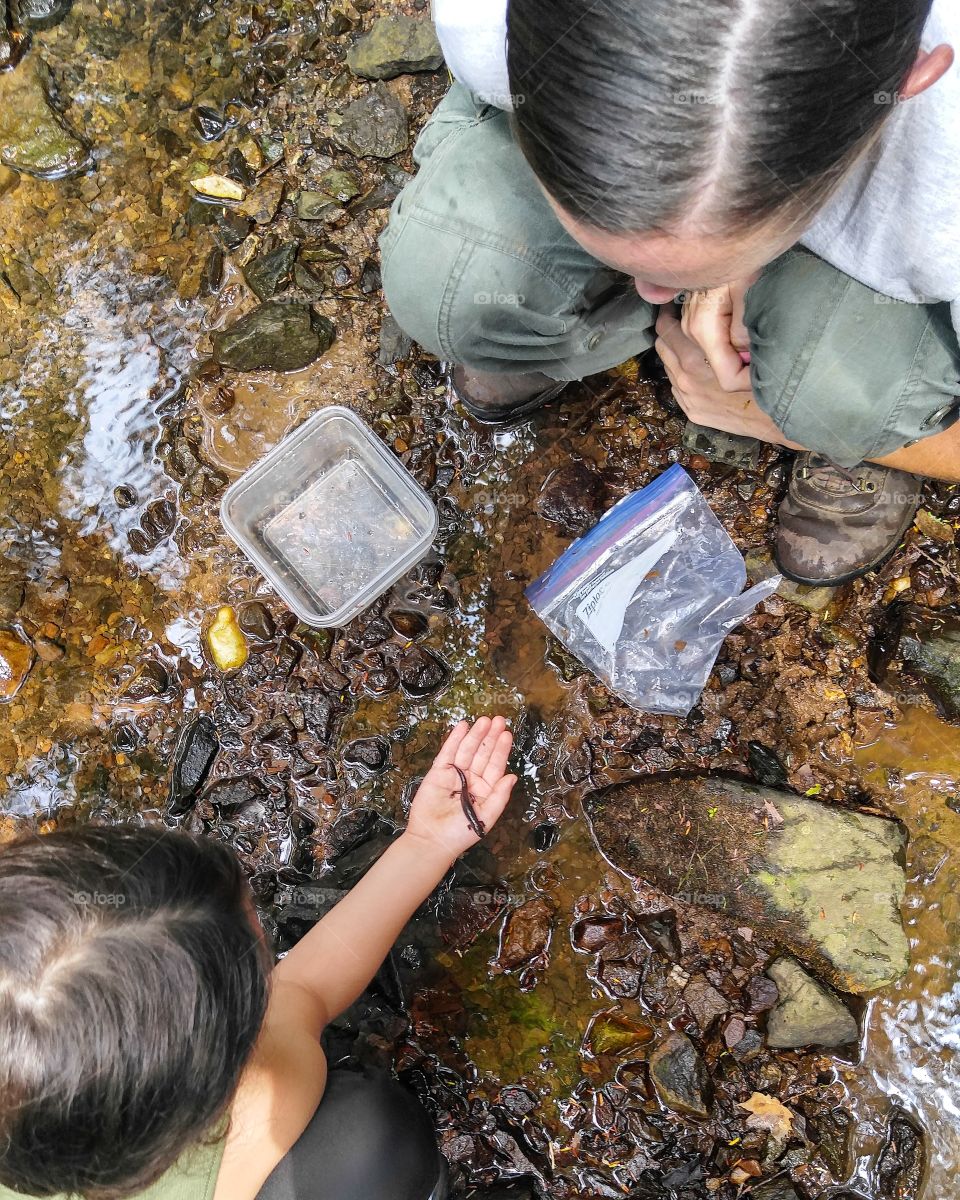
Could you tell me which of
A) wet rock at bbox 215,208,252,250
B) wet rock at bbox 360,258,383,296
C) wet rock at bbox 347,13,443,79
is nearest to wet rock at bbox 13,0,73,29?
wet rock at bbox 215,208,252,250

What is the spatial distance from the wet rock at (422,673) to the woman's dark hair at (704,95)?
4.63 ft

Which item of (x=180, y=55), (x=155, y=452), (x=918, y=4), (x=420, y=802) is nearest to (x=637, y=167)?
(x=918, y=4)

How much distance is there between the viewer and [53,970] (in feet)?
4.74

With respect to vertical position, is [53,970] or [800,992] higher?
[53,970]

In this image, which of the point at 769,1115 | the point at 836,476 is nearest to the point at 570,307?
the point at 836,476

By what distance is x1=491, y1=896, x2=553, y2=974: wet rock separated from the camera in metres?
2.32

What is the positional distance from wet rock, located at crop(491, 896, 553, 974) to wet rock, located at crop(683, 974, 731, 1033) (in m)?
0.39

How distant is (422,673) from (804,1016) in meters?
1.27

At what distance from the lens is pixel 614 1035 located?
227cm

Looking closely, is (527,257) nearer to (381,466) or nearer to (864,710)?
(381,466)

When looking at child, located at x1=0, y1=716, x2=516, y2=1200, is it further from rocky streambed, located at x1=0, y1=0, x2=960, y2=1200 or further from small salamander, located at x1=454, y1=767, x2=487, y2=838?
small salamander, located at x1=454, y1=767, x2=487, y2=838

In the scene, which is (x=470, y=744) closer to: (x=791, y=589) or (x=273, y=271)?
(x=791, y=589)

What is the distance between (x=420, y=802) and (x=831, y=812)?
1.04 m

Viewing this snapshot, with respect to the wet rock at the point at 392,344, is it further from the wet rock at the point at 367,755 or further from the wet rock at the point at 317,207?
the wet rock at the point at 367,755
